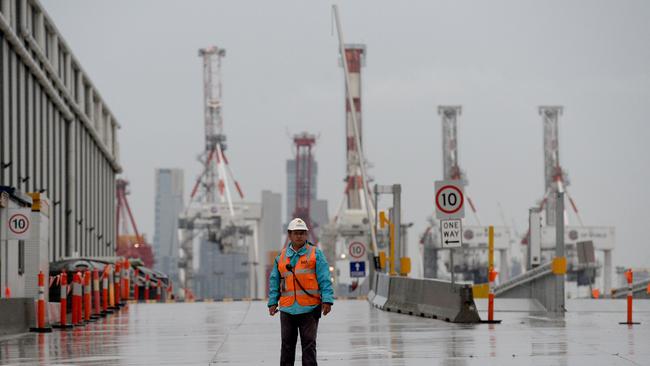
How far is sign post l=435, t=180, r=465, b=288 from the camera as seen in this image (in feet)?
86.1

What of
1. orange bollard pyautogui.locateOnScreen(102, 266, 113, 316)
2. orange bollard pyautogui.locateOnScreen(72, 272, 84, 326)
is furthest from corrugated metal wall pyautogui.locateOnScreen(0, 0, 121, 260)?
orange bollard pyautogui.locateOnScreen(72, 272, 84, 326)

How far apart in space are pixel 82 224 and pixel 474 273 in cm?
10375

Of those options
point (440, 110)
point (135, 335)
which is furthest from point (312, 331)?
point (440, 110)

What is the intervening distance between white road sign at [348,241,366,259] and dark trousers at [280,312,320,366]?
37.1 m

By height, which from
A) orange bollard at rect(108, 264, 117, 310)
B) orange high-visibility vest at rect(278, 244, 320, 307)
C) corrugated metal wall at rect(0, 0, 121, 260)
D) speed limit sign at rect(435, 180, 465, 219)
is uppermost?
corrugated metal wall at rect(0, 0, 121, 260)

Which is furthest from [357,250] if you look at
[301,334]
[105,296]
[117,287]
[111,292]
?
[301,334]

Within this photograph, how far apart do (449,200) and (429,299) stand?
3.81 meters

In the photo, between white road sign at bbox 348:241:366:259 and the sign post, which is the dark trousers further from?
white road sign at bbox 348:241:366:259

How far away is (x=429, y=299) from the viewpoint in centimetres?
2941

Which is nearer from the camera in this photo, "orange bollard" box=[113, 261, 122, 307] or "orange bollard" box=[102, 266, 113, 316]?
"orange bollard" box=[102, 266, 113, 316]

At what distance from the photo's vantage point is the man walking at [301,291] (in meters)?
12.9

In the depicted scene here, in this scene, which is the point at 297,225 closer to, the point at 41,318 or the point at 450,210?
the point at 450,210

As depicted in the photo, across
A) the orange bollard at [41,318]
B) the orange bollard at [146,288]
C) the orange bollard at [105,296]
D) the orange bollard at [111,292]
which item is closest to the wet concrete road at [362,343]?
the orange bollard at [41,318]

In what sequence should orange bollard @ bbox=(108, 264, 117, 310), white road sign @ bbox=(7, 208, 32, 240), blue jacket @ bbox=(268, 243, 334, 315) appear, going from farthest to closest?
1. orange bollard @ bbox=(108, 264, 117, 310)
2. white road sign @ bbox=(7, 208, 32, 240)
3. blue jacket @ bbox=(268, 243, 334, 315)
